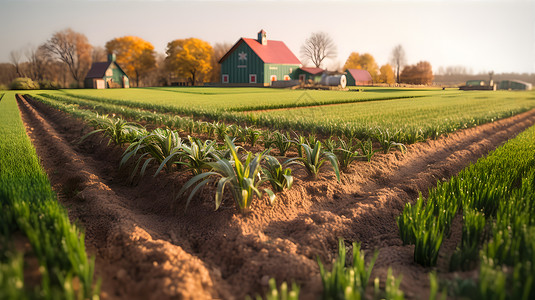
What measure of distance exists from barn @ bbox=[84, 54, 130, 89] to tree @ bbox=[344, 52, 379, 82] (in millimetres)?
46757

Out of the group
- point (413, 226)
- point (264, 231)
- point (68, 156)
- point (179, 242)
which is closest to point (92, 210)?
point (179, 242)

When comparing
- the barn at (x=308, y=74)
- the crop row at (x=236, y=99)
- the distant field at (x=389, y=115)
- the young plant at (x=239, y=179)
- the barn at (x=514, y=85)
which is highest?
the barn at (x=308, y=74)

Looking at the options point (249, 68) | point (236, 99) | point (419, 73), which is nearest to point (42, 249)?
point (236, 99)

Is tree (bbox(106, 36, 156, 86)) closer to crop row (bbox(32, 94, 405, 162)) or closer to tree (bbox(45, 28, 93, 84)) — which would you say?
tree (bbox(45, 28, 93, 84))

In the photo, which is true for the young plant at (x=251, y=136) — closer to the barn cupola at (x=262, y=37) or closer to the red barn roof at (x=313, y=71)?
the red barn roof at (x=313, y=71)

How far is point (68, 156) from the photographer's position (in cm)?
645

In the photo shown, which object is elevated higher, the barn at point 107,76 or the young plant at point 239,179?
the barn at point 107,76

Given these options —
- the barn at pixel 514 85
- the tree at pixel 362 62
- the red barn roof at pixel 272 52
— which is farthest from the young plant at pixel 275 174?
the barn at pixel 514 85

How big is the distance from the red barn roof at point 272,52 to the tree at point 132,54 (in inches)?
770

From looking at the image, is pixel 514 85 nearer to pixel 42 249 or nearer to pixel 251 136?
pixel 251 136

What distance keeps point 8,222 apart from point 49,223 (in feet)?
1.02

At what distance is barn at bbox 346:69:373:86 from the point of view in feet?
196

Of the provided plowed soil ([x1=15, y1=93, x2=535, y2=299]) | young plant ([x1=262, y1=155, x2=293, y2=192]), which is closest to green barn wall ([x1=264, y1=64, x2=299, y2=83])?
plowed soil ([x1=15, y1=93, x2=535, y2=299])

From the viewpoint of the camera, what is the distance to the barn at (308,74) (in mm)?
52431
